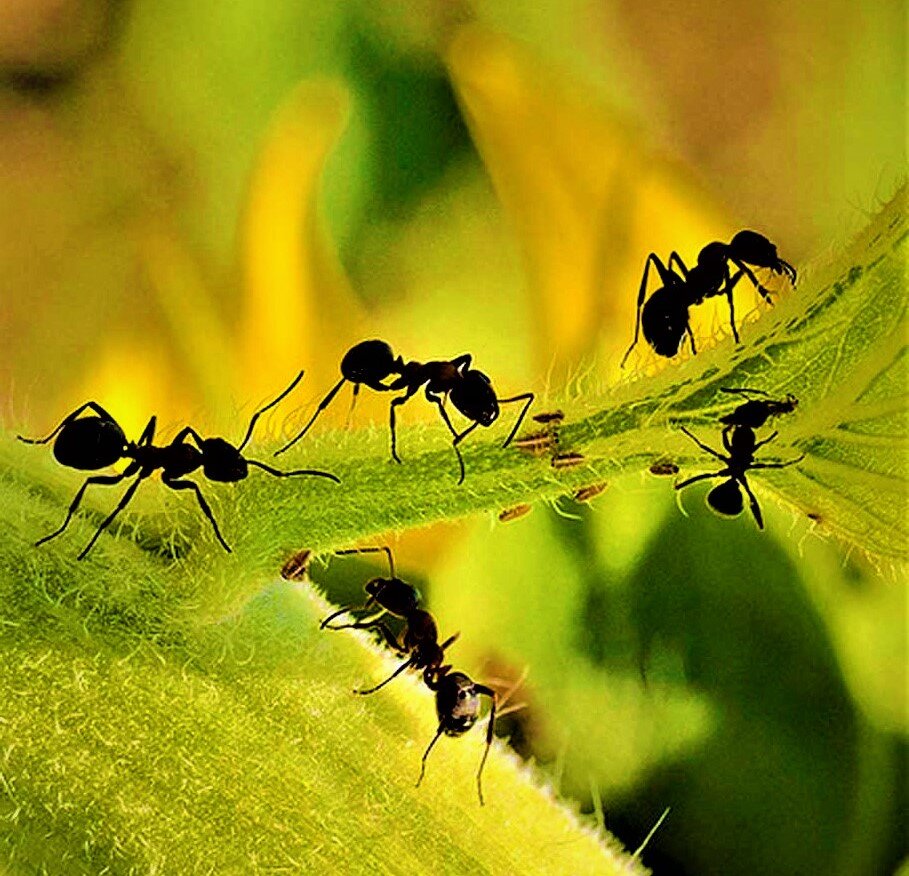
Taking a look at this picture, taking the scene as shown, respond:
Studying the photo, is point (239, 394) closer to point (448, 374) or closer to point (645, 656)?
point (645, 656)

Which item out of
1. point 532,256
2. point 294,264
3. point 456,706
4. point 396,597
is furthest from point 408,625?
point 532,256

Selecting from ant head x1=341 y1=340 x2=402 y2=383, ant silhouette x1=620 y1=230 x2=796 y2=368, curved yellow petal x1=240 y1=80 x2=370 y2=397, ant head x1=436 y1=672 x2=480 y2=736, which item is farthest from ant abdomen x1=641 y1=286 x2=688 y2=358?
curved yellow petal x1=240 y1=80 x2=370 y2=397

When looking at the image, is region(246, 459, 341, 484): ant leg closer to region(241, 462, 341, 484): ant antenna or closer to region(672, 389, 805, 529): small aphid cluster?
region(241, 462, 341, 484): ant antenna

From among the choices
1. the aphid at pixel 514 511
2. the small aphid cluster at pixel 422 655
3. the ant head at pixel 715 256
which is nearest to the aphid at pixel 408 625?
the small aphid cluster at pixel 422 655

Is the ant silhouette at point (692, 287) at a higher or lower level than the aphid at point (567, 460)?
higher

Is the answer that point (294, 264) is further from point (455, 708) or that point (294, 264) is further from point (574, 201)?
point (455, 708)

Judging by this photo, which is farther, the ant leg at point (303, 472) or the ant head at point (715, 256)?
the ant head at point (715, 256)

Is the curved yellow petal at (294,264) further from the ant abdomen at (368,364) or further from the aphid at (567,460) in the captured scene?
the aphid at (567,460)

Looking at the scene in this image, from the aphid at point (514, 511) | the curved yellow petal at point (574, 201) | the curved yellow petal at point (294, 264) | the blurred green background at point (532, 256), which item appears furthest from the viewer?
the curved yellow petal at point (574, 201)

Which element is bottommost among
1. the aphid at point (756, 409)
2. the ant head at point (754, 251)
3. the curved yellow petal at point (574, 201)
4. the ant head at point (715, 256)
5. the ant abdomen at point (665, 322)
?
the aphid at point (756, 409)
